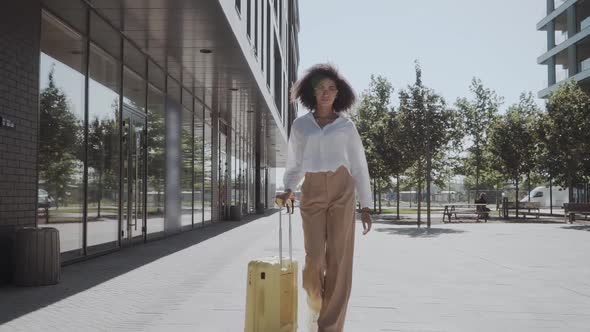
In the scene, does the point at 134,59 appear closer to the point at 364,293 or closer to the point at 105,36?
the point at 105,36

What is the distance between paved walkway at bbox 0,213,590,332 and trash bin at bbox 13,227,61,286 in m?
0.21

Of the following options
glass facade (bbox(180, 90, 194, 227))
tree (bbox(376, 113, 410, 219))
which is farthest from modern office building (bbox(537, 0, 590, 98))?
glass facade (bbox(180, 90, 194, 227))

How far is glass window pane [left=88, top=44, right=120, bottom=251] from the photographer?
31.9 ft

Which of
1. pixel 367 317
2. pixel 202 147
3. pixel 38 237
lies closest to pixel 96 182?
pixel 38 237

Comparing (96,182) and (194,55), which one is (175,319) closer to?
(96,182)

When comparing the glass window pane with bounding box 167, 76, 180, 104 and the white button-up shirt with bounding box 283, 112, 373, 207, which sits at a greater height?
the glass window pane with bounding box 167, 76, 180, 104

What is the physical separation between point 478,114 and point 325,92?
37.0 meters

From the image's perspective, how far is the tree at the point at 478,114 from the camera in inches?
1511

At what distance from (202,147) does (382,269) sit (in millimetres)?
11484

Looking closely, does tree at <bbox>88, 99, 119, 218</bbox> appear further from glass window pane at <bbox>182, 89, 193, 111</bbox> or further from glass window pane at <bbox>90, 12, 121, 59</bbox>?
glass window pane at <bbox>182, 89, 193, 111</bbox>

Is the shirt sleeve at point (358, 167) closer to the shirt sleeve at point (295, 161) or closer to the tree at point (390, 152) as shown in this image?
the shirt sleeve at point (295, 161)

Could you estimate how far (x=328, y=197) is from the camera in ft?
13.1

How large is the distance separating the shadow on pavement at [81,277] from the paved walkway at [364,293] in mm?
14

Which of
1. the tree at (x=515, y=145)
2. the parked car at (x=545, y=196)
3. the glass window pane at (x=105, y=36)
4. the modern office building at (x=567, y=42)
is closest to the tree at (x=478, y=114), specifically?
the modern office building at (x=567, y=42)
